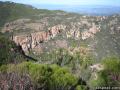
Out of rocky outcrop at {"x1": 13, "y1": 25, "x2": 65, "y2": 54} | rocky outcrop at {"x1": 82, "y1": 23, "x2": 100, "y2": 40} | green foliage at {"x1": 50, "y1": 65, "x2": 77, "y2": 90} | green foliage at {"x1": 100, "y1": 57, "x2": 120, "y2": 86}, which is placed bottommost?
rocky outcrop at {"x1": 13, "y1": 25, "x2": 65, "y2": 54}

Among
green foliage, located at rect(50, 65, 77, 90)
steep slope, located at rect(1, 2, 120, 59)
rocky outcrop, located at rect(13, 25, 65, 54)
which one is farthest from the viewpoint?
rocky outcrop, located at rect(13, 25, 65, 54)

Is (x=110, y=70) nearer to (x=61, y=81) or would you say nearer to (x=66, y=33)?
(x=61, y=81)

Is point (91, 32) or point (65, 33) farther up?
point (91, 32)

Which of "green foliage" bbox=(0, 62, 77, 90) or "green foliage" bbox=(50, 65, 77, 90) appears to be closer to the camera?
"green foliage" bbox=(0, 62, 77, 90)

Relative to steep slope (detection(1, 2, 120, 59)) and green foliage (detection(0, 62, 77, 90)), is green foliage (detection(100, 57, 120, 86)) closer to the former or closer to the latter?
green foliage (detection(0, 62, 77, 90))

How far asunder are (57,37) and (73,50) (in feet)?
48.4

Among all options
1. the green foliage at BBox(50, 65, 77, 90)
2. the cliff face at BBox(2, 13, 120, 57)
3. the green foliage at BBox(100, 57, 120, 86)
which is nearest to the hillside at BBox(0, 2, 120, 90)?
the cliff face at BBox(2, 13, 120, 57)

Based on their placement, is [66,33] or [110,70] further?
[66,33]

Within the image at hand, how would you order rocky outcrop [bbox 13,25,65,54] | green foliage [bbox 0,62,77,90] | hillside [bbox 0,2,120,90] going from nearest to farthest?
green foliage [bbox 0,62,77,90] < hillside [bbox 0,2,120,90] < rocky outcrop [bbox 13,25,65,54]

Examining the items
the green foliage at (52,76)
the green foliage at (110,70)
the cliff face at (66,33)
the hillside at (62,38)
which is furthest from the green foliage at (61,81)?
the cliff face at (66,33)

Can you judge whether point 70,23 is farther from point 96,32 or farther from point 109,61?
point 109,61

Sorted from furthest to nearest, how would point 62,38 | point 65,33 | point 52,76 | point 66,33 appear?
point 65,33, point 66,33, point 62,38, point 52,76

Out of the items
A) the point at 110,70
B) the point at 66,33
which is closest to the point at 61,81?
the point at 110,70

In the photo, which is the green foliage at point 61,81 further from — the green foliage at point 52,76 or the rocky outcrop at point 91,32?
the rocky outcrop at point 91,32
